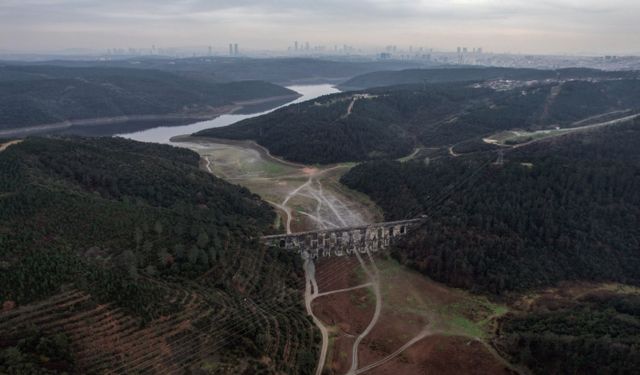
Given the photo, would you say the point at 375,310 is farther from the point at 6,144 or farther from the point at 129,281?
the point at 6,144

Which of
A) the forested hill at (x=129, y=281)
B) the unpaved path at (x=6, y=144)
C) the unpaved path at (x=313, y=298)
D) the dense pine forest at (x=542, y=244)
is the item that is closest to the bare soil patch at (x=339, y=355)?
the unpaved path at (x=313, y=298)

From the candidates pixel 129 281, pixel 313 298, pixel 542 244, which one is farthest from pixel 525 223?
pixel 129 281

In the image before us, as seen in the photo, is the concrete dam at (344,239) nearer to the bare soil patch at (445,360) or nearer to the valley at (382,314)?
the valley at (382,314)

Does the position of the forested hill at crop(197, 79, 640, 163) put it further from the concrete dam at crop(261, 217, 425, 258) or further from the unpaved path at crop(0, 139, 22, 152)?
the unpaved path at crop(0, 139, 22, 152)

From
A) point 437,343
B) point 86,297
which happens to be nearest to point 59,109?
point 86,297

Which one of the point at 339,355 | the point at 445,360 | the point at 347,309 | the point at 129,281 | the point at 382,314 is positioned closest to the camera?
the point at 129,281

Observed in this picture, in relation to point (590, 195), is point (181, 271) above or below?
below

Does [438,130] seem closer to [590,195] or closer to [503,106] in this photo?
[503,106]
